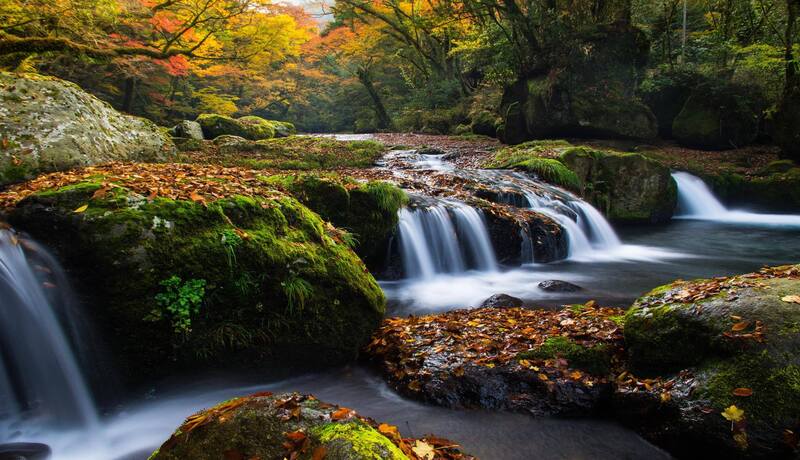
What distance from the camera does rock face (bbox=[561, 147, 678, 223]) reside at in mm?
12445

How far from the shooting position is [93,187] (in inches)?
155

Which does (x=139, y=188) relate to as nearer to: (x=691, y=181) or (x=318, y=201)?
(x=318, y=201)

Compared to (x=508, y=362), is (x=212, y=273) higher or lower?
higher

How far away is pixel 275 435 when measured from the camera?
6.89ft

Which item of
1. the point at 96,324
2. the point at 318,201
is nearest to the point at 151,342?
the point at 96,324

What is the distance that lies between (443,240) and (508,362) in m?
4.47

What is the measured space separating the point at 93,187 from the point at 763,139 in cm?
2038

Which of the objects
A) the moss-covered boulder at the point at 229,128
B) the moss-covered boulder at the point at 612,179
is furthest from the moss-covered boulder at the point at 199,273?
the moss-covered boulder at the point at 229,128

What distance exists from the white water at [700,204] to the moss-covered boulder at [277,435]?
1477 centimetres

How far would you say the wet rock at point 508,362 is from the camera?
369cm

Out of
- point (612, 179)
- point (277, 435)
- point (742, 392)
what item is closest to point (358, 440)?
point (277, 435)

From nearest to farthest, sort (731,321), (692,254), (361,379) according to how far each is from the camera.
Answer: (731,321), (361,379), (692,254)

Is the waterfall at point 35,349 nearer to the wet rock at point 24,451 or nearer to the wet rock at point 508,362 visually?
the wet rock at point 24,451

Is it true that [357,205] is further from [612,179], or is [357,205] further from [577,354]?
[612,179]
